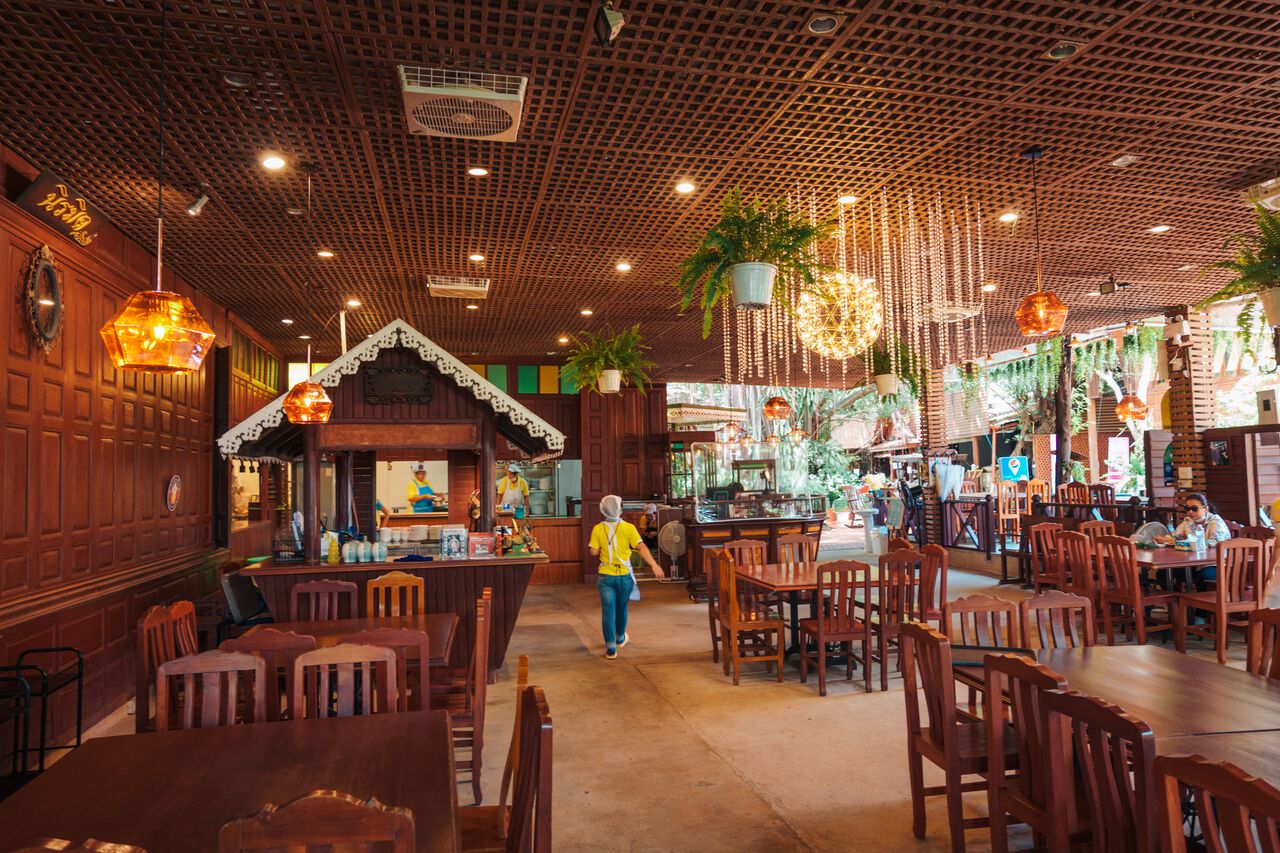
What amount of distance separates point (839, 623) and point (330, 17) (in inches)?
205

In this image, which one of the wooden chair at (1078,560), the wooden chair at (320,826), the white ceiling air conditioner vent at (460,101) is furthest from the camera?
the wooden chair at (1078,560)

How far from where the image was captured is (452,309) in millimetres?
10328

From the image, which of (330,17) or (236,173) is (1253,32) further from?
(236,173)

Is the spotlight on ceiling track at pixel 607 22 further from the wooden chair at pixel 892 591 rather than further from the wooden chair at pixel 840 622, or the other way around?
the wooden chair at pixel 892 591

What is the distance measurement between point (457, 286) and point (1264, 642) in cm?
750

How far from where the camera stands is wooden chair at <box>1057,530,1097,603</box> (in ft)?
23.6

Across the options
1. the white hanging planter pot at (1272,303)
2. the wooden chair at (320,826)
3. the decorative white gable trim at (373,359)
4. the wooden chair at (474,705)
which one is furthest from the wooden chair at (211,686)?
the white hanging planter pot at (1272,303)

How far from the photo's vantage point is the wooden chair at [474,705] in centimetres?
397

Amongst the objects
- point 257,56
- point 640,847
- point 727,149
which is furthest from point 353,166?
point 640,847

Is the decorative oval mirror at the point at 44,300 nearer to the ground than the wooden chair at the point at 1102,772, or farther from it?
farther from it

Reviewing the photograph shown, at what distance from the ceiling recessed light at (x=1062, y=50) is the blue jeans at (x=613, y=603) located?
520cm

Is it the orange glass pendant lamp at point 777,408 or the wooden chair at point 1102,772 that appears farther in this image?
the orange glass pendant lamp at point 777,408

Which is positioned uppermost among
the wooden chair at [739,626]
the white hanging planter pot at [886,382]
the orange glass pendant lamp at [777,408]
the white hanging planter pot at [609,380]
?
the white hanging planter pot at [609,380]

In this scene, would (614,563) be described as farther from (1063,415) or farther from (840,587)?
(1063,415)
